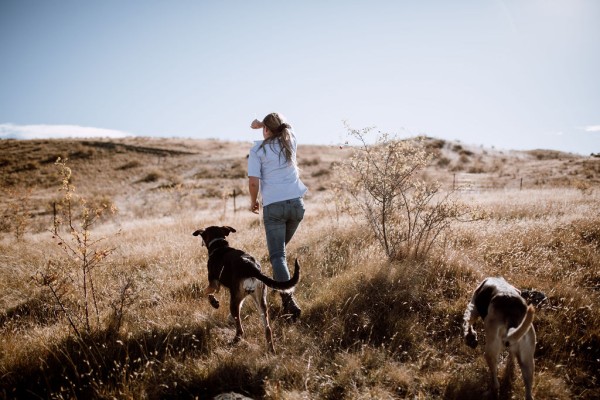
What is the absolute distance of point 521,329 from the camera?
2205 millimetres

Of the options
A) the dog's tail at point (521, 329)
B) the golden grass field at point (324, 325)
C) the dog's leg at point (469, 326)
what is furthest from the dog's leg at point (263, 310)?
the dog's tail at point (521, 329)

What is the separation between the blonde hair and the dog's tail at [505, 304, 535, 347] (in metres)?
2.59

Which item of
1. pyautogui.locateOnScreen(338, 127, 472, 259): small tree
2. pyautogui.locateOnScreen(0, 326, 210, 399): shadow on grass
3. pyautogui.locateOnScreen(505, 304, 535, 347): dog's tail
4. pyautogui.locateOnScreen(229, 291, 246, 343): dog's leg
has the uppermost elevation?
pyautogui.locateOnScreen(338, 127, 472, 259): small tree

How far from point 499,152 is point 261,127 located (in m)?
38.5

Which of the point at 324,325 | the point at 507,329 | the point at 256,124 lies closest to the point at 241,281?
the point at 324,325

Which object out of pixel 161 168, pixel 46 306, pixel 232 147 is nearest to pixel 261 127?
pixel 46 306

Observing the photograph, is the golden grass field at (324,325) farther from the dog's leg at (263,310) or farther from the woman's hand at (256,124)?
the woman's hand at (256,124)

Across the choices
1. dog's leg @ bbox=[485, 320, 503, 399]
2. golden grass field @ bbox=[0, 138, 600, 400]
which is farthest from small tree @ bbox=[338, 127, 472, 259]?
dog's leg @ bbox=[485, 320, 503, 399]

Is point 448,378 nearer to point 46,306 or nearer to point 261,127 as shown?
point 261,127

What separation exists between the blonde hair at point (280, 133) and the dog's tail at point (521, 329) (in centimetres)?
259

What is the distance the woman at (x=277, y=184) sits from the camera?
363 centimetres

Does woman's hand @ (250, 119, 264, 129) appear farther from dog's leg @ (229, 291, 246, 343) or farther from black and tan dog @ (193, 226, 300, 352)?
dog's leg @ (229, 291, 246, 343)

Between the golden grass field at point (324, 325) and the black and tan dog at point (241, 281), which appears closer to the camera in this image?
the golden grass field at point (324, 325)

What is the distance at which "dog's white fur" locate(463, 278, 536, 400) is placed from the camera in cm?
241
